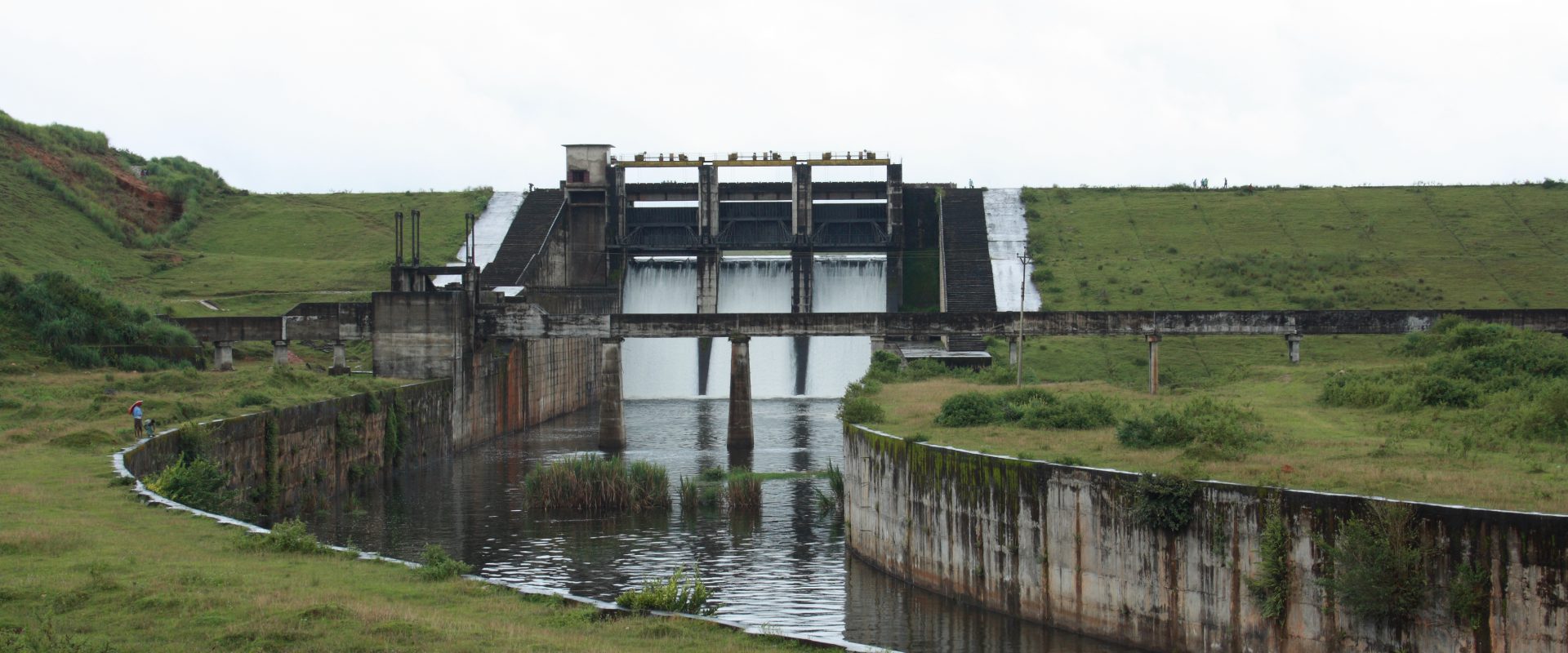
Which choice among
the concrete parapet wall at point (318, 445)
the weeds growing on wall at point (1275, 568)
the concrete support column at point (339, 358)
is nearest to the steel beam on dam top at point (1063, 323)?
the concrete parapet wall at point (318, 445)

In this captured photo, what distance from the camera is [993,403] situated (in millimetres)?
38750

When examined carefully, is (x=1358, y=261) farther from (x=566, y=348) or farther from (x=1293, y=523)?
(x=1293, y=523)

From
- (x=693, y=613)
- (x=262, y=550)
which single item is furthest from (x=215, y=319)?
(x=693, y=613)

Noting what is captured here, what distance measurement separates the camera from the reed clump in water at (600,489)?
1725 inches

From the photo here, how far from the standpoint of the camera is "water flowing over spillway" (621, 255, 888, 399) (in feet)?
286

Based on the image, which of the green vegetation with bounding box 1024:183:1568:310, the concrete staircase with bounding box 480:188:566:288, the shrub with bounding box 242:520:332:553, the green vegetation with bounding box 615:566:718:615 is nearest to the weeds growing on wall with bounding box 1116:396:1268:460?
the green vegetation with bounding box 615:566:718:615

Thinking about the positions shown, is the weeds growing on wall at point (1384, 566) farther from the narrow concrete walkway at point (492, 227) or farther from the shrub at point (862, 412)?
the narrow concrete walkway at point (492, 227)

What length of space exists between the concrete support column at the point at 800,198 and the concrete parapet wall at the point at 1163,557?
60.0 meters

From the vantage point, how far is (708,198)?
95.9 m

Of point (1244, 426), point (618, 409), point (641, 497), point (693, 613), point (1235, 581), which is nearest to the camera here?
point (693, 613)

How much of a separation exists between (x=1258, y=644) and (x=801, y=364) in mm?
65528

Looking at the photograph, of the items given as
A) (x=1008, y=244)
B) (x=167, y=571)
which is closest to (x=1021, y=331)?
(x=167, y=571)

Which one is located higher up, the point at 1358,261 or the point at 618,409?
the point at 1358,261

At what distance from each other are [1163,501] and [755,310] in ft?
227
